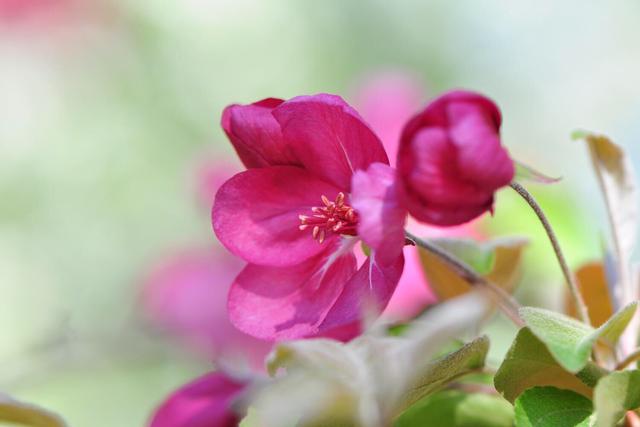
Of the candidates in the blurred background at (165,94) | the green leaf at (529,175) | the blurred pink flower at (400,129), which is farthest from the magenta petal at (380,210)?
the blurred background at (165,94)

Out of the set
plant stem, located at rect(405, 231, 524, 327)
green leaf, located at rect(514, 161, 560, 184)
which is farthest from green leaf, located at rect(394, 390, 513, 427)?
green leaf, located at rect(514, 161, 560, 184)

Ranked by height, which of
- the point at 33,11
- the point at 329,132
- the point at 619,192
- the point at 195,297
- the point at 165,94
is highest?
the point at 33,11

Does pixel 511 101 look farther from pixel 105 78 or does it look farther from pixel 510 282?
pixel 510 282

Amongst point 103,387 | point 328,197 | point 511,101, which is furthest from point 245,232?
point 511,101

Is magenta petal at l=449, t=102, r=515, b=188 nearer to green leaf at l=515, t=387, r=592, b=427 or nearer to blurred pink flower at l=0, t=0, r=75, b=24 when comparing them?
green leaf at l=515, t=387, r=592, b=427

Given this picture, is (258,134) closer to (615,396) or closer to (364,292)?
(364,292)

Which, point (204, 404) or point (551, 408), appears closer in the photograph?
point (551, 408)

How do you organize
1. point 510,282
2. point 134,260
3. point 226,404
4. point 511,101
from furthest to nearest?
point 511,101 → point 134,260 → point 510,282 → point 226,404

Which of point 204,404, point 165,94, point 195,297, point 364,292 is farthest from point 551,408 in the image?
point 165,94
